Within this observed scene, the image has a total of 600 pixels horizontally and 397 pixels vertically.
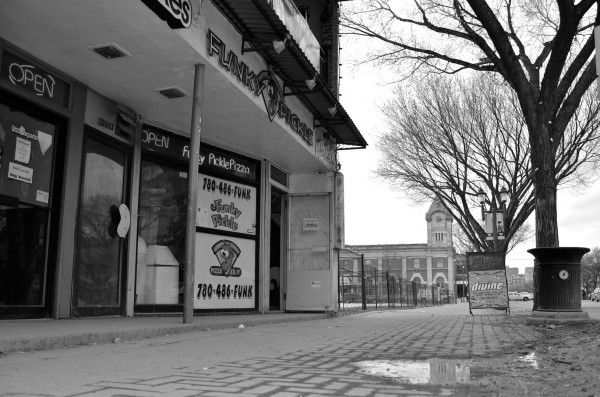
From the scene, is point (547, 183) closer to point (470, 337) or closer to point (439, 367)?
point (470, 337)

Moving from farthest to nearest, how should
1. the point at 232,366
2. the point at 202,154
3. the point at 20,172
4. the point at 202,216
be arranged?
the point at 202,154 → the point at 202,216 → the point at 20,172 → the point at 232,366

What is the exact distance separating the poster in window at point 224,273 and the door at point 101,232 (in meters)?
2.29

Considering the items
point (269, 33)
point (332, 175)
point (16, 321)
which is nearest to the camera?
point (16, 321)

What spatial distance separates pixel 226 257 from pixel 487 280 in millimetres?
9072

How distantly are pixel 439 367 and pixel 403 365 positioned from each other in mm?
315

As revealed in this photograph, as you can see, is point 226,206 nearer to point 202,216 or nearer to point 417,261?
point 202,216

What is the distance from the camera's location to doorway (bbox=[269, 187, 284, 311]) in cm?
1497

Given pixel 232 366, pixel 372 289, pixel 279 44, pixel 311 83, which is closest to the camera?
pixel 232 366

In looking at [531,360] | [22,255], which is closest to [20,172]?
[22,255]

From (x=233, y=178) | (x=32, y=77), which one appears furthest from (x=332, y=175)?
(x=32, y=77)

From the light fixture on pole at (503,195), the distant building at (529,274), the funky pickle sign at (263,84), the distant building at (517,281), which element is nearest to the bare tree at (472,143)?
the light fixture on pole at (503,195)

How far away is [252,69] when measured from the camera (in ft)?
31.4

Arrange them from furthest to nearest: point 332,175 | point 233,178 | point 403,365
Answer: point 332,175
point 233,178
point 403,365

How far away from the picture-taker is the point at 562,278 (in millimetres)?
9359
